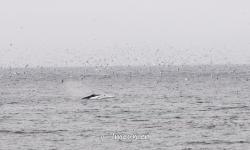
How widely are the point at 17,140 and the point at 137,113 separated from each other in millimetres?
22559

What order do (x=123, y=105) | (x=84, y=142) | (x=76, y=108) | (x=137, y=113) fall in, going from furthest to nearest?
1. (x=123, y=105)
2. (x=76, y=108)
3. (x=137, y=113)
4. (x=84, y=142)

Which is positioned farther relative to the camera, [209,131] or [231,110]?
[231,110]

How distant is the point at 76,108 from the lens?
75.9 metres

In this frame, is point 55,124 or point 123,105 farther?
point 123,105

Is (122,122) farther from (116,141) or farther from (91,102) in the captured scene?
(91,102)

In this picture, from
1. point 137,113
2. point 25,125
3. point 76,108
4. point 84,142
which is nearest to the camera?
point 84,142

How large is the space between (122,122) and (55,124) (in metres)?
6.69

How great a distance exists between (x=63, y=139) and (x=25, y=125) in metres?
11.0

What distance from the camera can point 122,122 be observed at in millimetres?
59594

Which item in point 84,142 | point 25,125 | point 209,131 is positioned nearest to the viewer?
point 84,142

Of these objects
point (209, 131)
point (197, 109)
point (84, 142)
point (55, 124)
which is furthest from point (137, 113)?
point (84, 142)

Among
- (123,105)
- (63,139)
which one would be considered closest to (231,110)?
Result: (123,105)

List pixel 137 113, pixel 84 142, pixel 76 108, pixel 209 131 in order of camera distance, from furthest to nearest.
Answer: pixel 76 108 < pixel 137 113 < pixel 209 131 < pixel 84 142

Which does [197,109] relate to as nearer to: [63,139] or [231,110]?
[231,110]
